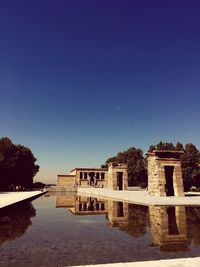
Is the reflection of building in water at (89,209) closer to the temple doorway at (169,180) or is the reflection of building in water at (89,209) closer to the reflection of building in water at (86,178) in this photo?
the temple doorway at (169,180)

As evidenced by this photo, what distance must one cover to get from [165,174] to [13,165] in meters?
29.2

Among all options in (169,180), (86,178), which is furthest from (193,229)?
(86,178)

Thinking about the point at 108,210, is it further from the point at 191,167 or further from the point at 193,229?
the point at 191,167

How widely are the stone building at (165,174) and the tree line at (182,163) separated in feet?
32.3

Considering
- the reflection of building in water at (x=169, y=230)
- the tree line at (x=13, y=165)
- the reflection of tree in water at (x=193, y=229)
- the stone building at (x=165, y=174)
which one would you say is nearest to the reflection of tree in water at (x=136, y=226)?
the reflection of building in water at (x=169, y=230)

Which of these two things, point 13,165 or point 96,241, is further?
point 13,165

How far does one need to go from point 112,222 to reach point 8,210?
6636mm

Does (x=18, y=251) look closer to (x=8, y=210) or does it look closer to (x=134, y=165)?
(x=8, y=210)

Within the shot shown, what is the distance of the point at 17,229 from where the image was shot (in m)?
9.98

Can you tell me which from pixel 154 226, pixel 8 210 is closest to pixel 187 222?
pixel 154 226

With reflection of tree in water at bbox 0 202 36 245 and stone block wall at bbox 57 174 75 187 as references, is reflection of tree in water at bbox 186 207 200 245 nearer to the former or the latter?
reflection of tree in water at bbox 0 202 36 245

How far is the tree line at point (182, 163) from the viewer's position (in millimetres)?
33719

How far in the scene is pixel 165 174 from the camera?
25219 mm

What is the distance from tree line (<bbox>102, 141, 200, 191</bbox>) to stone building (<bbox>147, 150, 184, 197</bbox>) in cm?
984
